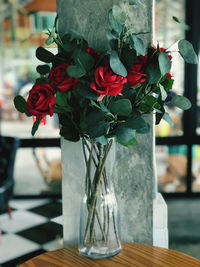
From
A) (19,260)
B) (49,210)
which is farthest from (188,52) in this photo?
(49,210)

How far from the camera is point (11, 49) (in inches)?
160

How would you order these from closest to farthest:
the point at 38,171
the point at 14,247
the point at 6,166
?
the point at 14,247, the point at 6,166, the point at 38,171

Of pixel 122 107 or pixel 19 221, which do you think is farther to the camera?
pixel 19 221

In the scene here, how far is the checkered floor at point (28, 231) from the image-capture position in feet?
9.73

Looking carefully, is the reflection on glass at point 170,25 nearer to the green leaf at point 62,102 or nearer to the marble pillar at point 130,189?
the marble pillar at point 130,189

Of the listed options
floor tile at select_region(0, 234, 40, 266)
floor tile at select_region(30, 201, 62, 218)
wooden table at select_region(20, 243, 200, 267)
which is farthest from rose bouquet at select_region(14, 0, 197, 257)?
floor tile at select_region(30, 201, 62, 218)

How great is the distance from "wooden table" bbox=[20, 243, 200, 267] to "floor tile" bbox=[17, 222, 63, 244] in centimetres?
187

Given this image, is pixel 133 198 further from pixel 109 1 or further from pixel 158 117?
pixel 109 1

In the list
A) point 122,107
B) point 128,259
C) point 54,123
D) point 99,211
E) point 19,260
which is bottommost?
point 19,260

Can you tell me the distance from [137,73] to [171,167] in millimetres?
3115

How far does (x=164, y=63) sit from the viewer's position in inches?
43.2

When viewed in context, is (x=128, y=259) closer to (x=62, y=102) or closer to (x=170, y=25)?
(x=62, y=102)

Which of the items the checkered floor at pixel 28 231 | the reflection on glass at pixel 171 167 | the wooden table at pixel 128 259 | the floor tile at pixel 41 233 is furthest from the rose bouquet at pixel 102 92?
the reflection on glass at pixel 171 167

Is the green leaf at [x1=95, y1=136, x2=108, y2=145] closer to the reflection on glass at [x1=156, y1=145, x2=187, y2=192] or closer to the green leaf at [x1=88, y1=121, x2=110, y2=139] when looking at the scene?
the green leaf at [x1=88, y1=121, x2=110, y2=139]
